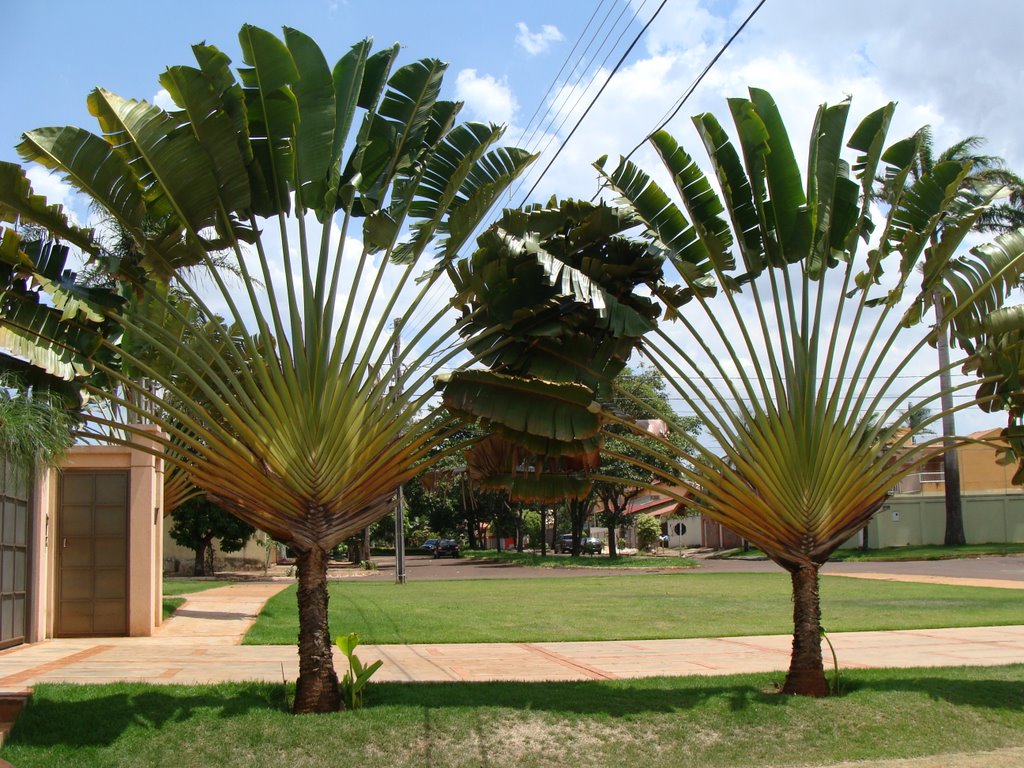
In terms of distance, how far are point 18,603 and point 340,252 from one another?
29.4 ft

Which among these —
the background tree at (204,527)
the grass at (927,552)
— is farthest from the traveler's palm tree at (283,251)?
the grass at (927,552)

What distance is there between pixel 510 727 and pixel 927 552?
40.0 m

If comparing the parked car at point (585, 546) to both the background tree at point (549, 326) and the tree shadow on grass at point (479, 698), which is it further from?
the background tree at point (549, 326)

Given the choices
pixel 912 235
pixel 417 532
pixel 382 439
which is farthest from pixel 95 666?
pixel 417 532

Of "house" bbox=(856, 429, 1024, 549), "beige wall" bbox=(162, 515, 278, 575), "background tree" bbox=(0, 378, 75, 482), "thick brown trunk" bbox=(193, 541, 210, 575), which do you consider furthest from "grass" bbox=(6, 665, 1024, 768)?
"house" bbox=(856, 429, 1024, 549)

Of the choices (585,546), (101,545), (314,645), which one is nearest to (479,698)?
(314,645)

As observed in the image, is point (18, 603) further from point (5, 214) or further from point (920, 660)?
point (920, 660)

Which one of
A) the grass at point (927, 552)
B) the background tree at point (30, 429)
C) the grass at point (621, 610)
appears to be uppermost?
the background tree at point (30, 429)

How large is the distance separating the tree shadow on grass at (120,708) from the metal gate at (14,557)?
189 inches

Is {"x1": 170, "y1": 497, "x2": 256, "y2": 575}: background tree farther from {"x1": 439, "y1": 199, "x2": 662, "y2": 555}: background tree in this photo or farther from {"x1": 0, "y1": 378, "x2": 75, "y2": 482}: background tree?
{"x1": 439, "y1": 199, "x2": 662, "y2": 555}: background tree

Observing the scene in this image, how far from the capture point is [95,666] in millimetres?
12609

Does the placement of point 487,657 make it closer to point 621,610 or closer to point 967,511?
point 621,610

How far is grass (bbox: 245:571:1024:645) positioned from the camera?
1755cm

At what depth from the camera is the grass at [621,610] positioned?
691 inches
